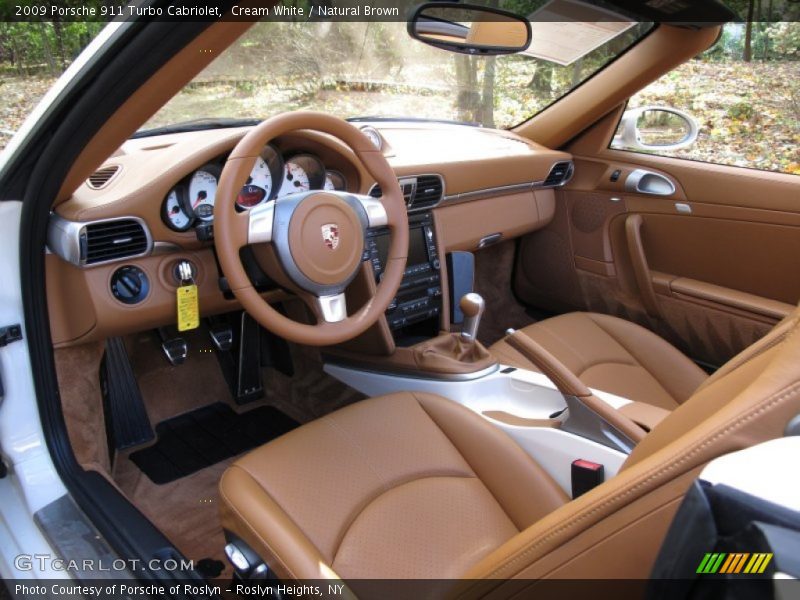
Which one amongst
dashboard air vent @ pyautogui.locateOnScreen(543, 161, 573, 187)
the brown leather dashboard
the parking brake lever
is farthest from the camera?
dashboard air vent @ pyautogui.locateOnScreen(543, 161, 573, 187)

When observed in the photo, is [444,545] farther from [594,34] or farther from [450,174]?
[594,34]

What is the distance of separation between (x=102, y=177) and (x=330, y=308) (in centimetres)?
71

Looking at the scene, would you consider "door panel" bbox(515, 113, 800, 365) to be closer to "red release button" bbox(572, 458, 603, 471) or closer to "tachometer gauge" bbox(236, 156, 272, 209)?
"red release button" bbox(572, 458, 603, 471)

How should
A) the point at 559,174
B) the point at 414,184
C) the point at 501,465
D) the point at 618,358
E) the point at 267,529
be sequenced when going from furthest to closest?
the point at 559,174 < the point at 414,184 < the point at 618,358 < the point at 501,465 < the point at 267,529

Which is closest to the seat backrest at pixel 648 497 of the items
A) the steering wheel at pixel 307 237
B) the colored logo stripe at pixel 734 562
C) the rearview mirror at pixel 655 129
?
the colored logo stripe at pixel 734 562

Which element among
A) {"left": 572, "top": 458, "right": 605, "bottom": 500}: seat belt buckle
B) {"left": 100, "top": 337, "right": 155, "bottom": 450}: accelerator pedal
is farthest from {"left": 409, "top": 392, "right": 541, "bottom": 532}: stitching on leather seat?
{"left": 100, "top": 337, "right": 155, "bottom": 450}: accelerator pedal

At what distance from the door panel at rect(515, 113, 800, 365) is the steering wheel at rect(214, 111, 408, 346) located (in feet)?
4.34

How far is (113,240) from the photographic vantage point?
1669 mm

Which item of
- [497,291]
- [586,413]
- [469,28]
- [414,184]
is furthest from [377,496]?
[497,291]

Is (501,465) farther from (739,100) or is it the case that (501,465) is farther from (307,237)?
(739,100)

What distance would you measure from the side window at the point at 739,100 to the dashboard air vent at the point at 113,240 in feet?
6.55

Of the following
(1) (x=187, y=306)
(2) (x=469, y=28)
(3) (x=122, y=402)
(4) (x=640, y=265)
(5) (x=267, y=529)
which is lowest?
(3) (x=122, y=402)

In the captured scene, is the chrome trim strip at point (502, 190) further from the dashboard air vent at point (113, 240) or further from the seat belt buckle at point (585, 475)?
the seat belt buckle at point (585, 475)

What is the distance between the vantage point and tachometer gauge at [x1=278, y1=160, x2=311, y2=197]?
1.91 metres
